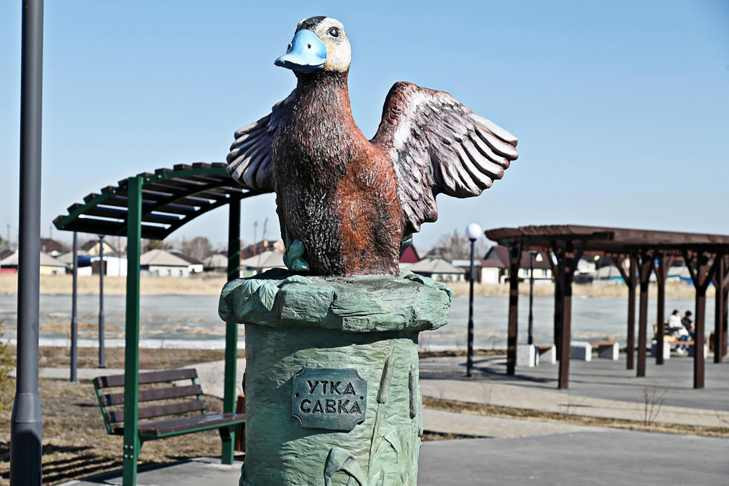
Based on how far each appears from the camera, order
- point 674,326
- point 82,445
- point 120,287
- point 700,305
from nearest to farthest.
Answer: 1. point 82,445
2. point 700,305
3. point 674,326
4. point 120,287

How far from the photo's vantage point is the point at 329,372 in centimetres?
549

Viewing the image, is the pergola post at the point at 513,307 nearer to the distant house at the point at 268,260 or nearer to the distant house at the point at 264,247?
the distant house at the point at 264,247

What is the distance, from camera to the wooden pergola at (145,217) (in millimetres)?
8469

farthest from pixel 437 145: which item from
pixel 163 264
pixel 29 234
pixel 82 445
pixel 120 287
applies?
pixel 163 264

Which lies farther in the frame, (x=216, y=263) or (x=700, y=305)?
(x=216, y=263)

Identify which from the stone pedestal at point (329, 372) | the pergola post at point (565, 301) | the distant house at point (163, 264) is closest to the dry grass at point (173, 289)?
the distant house at point (163, 264)

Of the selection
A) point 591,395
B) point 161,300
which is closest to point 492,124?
point 591,395

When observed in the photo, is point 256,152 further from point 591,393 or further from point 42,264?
point 42,264

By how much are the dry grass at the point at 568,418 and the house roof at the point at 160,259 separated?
293 feet

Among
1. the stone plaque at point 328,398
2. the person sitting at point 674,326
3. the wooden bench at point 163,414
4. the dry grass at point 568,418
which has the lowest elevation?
the dry grass at point 568,418

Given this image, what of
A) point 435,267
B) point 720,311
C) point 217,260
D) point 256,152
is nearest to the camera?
point 256,152

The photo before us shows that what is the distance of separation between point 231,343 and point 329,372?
441cm

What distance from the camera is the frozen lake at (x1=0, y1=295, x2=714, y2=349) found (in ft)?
95.8

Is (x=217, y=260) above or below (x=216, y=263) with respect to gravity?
above
